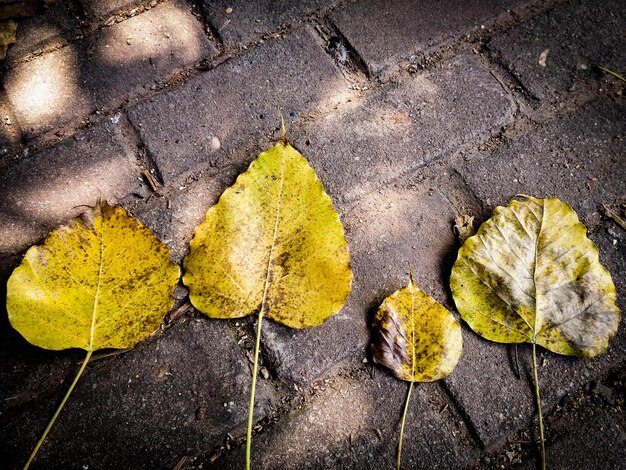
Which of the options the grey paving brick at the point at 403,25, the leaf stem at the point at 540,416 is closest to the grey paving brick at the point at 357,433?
the leaf stem at the point at 540,416

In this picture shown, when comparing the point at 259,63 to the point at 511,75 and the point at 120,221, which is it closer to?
the point at 120,221

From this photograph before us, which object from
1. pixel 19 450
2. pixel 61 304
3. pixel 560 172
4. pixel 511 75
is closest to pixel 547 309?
pixel 560 172

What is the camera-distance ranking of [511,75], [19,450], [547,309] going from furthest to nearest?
[511,75]
[547,309]
[19,450]

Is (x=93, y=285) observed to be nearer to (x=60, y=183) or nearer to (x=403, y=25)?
(x=60, y=183)

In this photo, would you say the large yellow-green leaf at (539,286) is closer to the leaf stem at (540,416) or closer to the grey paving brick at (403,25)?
the leaf stem at (540,416)

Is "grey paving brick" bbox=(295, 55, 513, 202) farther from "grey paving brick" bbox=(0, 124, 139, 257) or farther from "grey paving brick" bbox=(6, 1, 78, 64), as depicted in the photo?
→ "grey paving brick" bbox=(6, 1, 78, 64)

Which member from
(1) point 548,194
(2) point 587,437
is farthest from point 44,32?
(2) point 587,437
